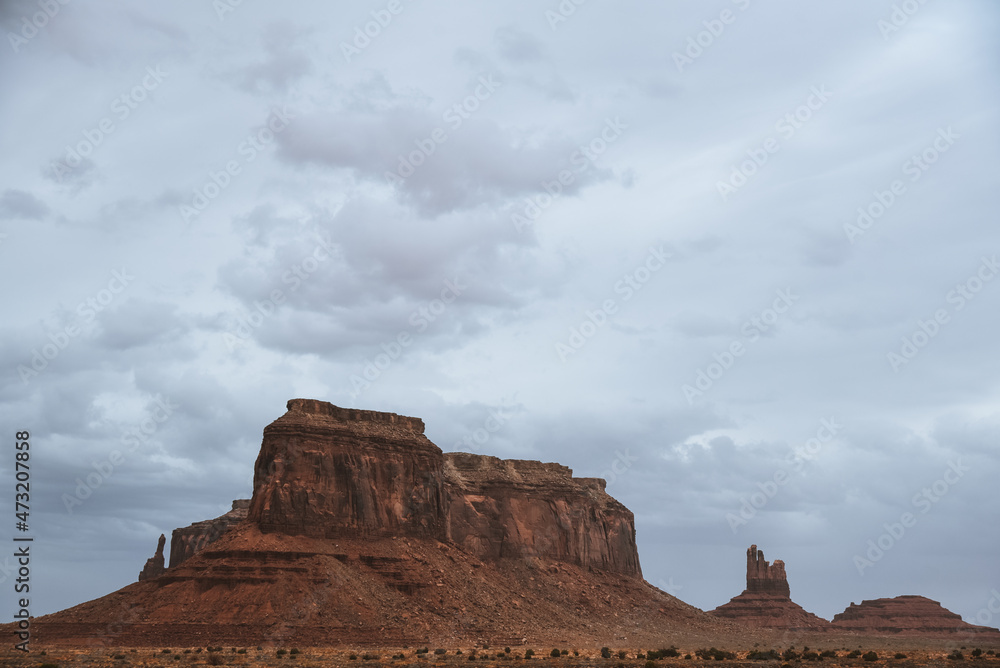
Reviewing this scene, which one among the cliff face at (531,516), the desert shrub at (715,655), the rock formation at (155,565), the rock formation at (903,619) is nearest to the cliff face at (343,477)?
the cliff face at (531,516)

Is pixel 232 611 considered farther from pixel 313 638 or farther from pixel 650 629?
pixel 650 629

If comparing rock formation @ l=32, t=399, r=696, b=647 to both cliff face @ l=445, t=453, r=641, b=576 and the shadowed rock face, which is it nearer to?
cliff face @ l=445, t=453, r=641, b=576

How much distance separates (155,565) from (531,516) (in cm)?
6450

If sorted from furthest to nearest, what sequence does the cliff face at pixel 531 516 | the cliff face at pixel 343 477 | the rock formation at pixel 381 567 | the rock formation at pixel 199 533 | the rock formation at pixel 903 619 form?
the rock formation at pixel 903 619
the rock formation at pixel 199 533
the cliff face at pixel 531 516
the cliff face at pixel 343 477
the rock formation at pixel 381 567

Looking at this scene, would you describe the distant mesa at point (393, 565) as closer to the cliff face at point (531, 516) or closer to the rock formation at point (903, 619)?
the cliff face at point (531, 516)

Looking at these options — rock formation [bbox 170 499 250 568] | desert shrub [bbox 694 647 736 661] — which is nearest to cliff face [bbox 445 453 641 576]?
rock formation [bbox 170 499 250 568]

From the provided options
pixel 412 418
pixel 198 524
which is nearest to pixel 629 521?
A: pixel 412 418

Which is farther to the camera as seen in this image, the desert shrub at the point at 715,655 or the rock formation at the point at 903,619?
the rock formation at the point at 903,619

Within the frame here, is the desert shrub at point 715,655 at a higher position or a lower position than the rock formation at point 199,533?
lower

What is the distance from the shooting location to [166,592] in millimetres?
84188

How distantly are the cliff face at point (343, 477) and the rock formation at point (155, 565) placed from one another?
6851 cm

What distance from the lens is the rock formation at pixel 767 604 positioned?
169 metres

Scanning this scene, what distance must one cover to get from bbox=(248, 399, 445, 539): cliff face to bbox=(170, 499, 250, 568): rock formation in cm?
4438

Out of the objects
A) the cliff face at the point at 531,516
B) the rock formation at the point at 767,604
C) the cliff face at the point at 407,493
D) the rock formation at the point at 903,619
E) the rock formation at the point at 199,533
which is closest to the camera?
the cliff face at the point at 407,493
